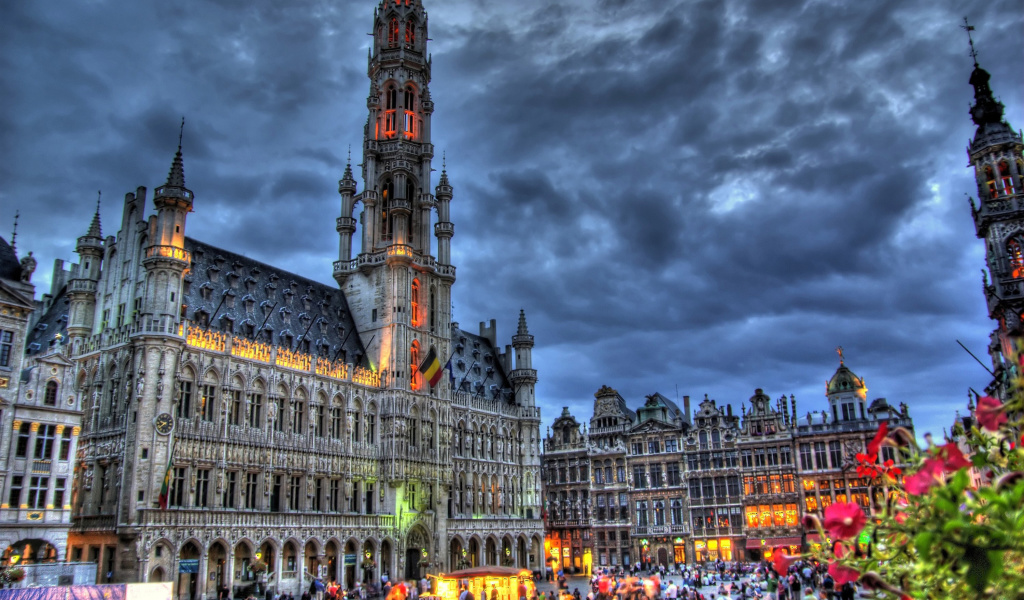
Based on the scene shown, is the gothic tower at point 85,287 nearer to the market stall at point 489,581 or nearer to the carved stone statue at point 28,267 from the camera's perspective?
the carved stone statue at point 28,267

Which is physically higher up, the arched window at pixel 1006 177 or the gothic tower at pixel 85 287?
the arched window at pixel 1006 177

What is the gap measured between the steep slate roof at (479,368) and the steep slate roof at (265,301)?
44.6ft

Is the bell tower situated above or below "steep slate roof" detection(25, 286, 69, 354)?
above

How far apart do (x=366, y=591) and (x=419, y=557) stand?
9215 mm

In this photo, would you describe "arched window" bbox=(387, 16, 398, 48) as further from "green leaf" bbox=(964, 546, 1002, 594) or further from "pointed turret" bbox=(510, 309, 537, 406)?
"green leaf" bbox=(964, 546, 1002, 594)

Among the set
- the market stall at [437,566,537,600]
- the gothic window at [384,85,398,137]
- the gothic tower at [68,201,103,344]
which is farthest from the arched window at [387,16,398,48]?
the market stall at [437,566,537,600]

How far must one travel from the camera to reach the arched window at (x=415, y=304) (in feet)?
209

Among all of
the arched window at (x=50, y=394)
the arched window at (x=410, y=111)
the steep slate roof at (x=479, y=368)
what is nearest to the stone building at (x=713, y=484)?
the steep slate roof at (x=479, y=368)

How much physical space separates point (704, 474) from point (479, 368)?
81.6ft

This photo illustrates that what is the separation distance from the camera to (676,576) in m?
63.0

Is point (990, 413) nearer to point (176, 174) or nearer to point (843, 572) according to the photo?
point (843, 572)

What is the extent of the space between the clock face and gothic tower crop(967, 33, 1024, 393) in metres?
50.4

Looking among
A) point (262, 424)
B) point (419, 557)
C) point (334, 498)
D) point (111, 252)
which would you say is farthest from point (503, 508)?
point (111, 252)

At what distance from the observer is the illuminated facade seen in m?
43.1
